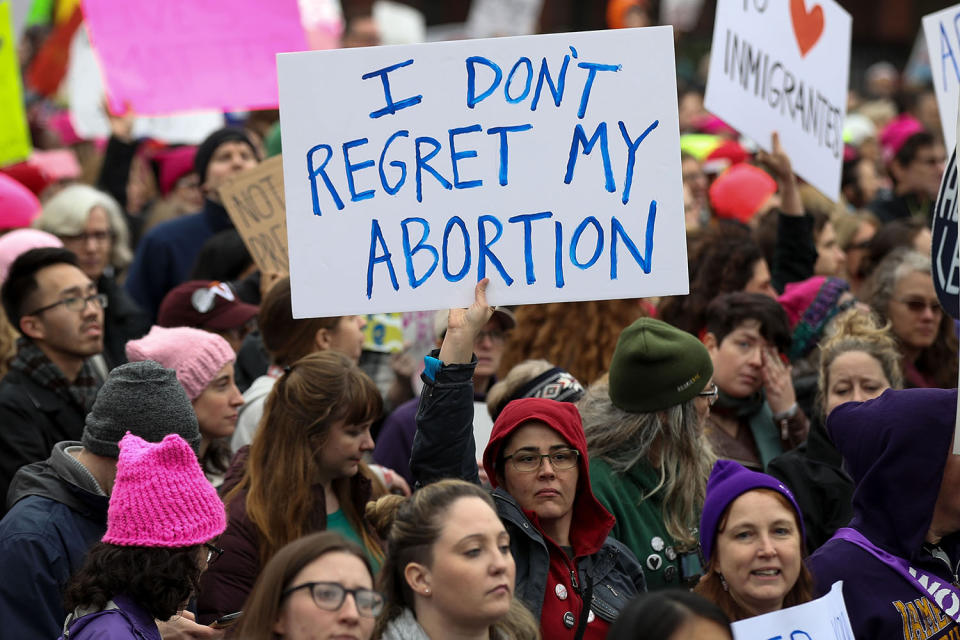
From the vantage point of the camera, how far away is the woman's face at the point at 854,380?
4.96m

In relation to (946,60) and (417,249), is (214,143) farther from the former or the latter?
(417,249)

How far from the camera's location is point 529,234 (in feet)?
12.9

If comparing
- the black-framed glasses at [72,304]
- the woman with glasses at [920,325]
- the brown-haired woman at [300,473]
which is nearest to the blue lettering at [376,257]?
the brown-haired woman at [300,473]

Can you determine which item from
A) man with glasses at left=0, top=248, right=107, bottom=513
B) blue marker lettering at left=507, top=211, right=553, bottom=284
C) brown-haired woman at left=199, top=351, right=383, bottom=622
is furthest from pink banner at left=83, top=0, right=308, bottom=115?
Result: blue marker lettering at left=507, top=211, right=553, bottom=284

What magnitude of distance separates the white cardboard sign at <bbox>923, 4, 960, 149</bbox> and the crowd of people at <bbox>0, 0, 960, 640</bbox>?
0.82 metres

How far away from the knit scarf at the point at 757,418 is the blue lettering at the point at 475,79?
72.0 inches

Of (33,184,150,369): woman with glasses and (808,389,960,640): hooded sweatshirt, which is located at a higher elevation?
(33,184,150,369): woman with glasses

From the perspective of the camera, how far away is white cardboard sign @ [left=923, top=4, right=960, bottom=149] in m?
5.36

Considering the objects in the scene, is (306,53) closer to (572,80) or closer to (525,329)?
(572,80)

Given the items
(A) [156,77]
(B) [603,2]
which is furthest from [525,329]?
(B) [603,2]

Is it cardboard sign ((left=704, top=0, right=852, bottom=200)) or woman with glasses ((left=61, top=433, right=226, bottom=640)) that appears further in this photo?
cardboard sign ((left=704, top=0, right=852, bottom=200))

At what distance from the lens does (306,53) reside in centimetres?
395

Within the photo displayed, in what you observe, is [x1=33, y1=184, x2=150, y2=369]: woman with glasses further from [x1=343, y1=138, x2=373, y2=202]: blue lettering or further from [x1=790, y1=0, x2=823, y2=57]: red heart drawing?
[x1=790, y1=0, x2=823, y2=57]: red heart drawing

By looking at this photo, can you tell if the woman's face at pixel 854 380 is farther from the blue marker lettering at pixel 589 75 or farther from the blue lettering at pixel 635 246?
the blue marker lettering at pixel 589 75
